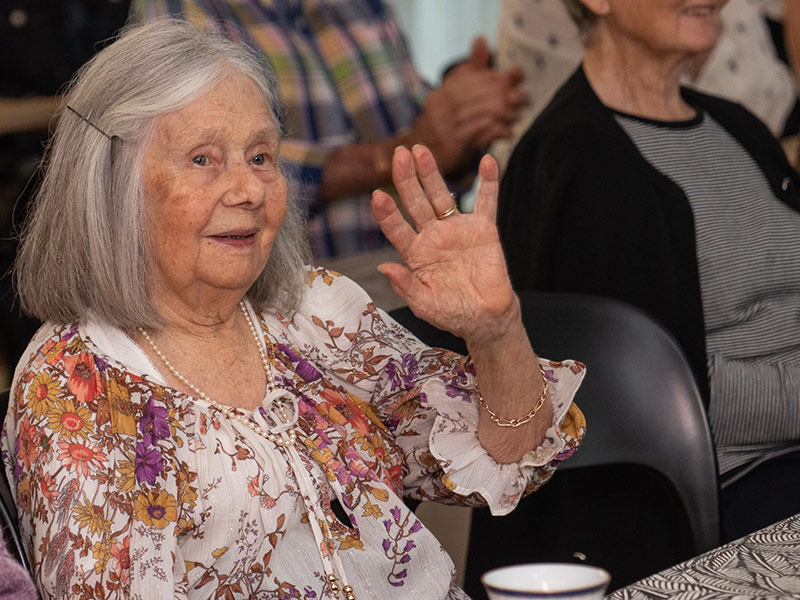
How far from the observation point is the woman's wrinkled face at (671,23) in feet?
6.72

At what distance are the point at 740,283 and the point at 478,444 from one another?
720mm

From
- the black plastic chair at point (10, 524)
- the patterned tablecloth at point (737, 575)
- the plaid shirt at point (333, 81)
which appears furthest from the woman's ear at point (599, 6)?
the black plastic chair at point (10, 524)

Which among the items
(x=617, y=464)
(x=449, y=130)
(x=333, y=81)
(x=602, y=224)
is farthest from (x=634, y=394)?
(x=333, y=81)

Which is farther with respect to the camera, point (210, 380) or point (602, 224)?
point (602, 224)

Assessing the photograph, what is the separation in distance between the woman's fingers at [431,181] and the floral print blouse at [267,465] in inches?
9.9

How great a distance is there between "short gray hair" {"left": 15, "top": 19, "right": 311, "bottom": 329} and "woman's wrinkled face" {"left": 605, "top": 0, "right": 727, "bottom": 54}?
3.09 feet

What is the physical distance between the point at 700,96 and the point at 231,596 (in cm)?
145

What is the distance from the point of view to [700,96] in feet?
7.45

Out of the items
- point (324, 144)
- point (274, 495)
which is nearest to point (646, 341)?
point (274, 495)

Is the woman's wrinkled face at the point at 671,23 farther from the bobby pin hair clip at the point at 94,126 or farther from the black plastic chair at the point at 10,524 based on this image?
the black plastic chair at the point at 10,524

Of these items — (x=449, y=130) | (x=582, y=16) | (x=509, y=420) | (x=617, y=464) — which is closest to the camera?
(x=509, y=420)

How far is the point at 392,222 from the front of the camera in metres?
1.36

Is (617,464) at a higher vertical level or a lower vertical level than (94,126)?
lower

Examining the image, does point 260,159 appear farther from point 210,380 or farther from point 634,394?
point 634,394
